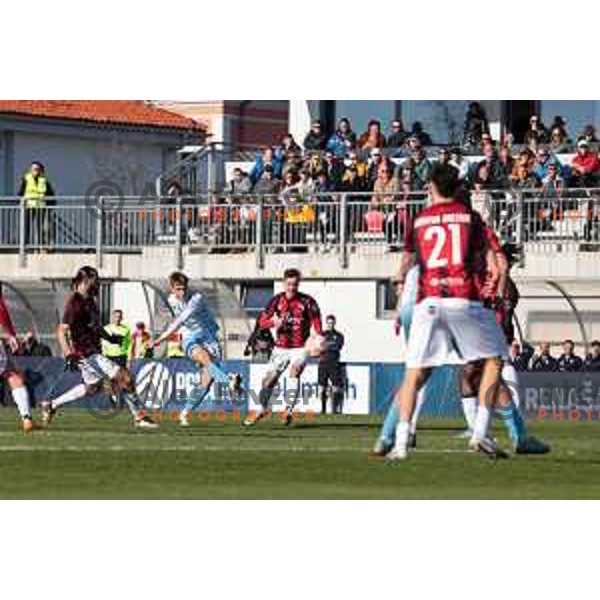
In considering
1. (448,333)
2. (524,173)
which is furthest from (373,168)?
(448,333)

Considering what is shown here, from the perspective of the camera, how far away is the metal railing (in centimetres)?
4159

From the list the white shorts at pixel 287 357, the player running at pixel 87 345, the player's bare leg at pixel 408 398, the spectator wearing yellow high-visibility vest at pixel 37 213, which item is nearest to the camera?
the player's bare leg at pixel 408 398

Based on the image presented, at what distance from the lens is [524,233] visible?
42.0 metres

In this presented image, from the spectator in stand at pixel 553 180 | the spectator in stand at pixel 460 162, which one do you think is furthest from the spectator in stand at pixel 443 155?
the spectator in stand at pixel 553 180

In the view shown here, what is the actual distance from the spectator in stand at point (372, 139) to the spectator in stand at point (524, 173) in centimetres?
463

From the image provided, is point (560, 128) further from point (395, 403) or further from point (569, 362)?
point (395, 403)

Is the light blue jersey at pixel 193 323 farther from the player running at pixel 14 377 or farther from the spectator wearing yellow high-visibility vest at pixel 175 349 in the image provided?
the spectator wearing yellow high-visibility vest at pixel 175 349

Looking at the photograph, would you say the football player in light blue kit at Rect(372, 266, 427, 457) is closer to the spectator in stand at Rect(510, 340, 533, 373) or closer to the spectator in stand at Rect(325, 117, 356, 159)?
the spectator in stand at Rect(510, 340, 533, 373)

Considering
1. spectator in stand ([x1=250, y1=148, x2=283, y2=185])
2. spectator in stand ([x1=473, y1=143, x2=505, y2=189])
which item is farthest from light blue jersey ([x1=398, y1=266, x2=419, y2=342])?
spectator in stand ([x1=250, y1=148, x2=283, y2=185])

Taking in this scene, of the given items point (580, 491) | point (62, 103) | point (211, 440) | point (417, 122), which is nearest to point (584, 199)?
point (417, 122)

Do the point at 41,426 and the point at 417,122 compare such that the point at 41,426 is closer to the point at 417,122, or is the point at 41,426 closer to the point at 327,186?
the point at 327,186

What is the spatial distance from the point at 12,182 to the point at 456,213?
40.4 m

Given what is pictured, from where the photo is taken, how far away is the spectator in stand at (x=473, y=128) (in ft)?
157

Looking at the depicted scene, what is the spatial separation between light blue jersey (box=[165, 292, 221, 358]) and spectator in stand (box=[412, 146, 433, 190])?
1222cm
